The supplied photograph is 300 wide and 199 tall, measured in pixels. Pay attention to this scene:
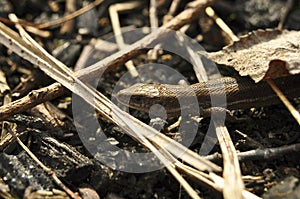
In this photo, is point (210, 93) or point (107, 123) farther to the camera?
point (210, 93)

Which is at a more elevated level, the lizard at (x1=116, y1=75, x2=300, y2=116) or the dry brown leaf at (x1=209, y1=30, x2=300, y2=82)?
the dry brown leaf at (x1=209, y1=30, x2=300, y2=82)

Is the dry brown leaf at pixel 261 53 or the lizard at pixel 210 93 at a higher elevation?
the dry brown leaf at pixel 261 53

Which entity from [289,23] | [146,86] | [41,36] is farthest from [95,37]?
[289,23]

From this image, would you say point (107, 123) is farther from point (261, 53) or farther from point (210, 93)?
point (261, 53)

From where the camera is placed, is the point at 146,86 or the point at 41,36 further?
the point at 41,36

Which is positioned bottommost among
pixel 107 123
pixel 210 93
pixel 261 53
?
pixel 107 123

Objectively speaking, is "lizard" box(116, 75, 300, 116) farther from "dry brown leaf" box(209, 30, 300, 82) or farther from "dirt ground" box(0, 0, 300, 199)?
"dry brown leaf" box(209, 30, 300, 82)

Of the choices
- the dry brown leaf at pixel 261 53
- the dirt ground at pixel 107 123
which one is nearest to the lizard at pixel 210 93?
the dirt ground at pixel 107 123

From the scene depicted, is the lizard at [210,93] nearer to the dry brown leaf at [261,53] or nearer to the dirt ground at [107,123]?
the dirt ground at [107,123]

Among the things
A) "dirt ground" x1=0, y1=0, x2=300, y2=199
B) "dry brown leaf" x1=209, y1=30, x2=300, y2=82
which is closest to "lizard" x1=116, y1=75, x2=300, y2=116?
"dirt ground" x1=0, y1=0, x2=300, y2=199

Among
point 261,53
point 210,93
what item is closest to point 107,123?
point 210,93

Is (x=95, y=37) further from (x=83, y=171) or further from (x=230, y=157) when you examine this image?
(x=230, y=157)
